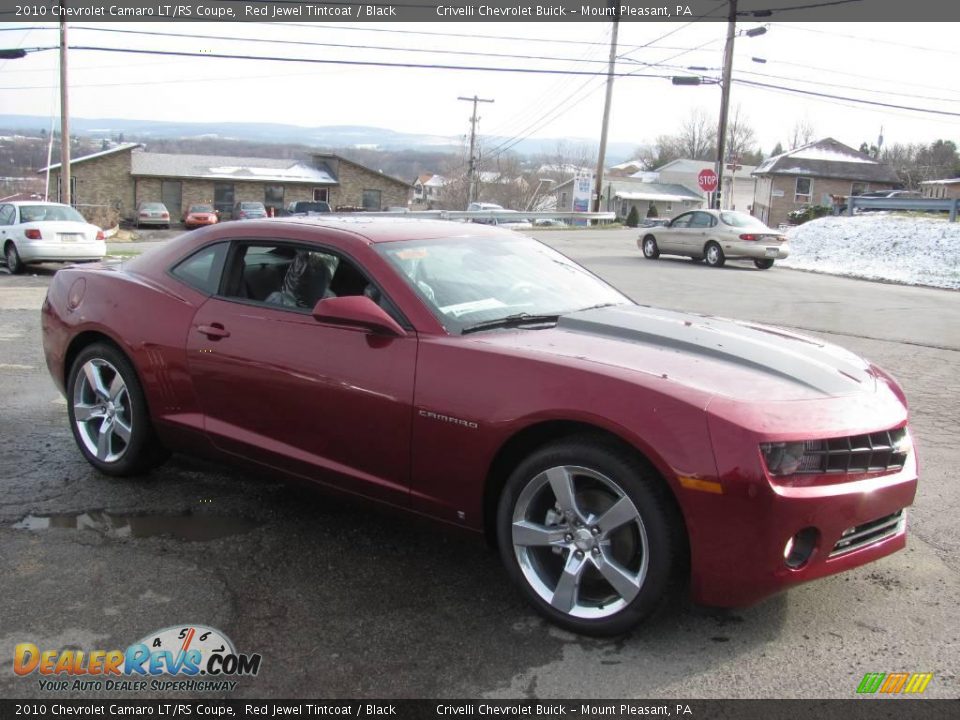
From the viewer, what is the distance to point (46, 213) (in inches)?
686

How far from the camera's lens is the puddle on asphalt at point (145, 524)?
13.5ft

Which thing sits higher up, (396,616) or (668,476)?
(668,476)

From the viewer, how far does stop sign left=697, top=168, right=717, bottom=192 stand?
103 feet

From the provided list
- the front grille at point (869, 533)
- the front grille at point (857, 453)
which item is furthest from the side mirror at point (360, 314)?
the front grille at point (869, 533)

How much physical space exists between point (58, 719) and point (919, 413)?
6.36 metres

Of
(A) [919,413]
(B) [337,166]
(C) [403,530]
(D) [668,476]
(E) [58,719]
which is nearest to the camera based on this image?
(E) [58,719]

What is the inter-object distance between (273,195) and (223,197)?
348 cm

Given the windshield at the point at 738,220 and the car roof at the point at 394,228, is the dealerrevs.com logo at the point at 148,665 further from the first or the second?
the windshield at the point at 738,220

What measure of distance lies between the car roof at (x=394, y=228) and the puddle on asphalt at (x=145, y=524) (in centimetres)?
154

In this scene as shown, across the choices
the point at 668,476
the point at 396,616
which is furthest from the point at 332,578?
the point at 668,476

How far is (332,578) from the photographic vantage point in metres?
3.65

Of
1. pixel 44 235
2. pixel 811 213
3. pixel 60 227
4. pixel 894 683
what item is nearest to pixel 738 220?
pixel 60 227

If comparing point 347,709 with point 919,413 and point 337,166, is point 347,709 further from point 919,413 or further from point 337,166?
point 337,166

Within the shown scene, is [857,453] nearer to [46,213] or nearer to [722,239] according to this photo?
[46,213]
